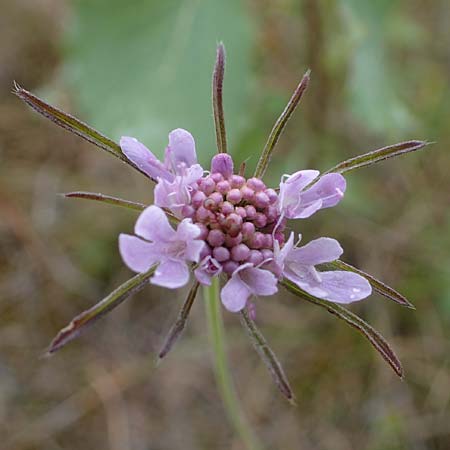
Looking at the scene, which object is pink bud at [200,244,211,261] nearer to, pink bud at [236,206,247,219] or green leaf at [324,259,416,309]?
pink bud at [236,206,247,219]

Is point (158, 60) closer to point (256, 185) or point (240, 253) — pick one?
point (256, 185)

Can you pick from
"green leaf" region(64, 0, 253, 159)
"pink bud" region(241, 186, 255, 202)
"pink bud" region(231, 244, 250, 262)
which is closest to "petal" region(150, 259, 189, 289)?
"pink bud" region(231, 244, 250, 262)

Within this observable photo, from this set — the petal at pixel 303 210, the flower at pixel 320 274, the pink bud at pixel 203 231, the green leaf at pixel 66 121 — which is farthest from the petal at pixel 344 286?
the green leaf at pixel 66 121

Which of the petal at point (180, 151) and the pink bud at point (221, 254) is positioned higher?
the petal at point (180, 151)

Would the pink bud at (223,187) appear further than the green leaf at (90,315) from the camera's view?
Yes

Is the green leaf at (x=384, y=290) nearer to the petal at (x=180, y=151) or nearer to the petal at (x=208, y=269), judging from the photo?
the petal at (x=208, y=269)

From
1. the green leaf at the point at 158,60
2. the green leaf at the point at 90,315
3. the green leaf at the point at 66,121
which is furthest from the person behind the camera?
the green leaf at the point at 158,60

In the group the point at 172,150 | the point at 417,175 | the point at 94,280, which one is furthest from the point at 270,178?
the point at 172,150

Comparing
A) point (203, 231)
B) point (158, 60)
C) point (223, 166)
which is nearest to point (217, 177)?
point (223, 166)
